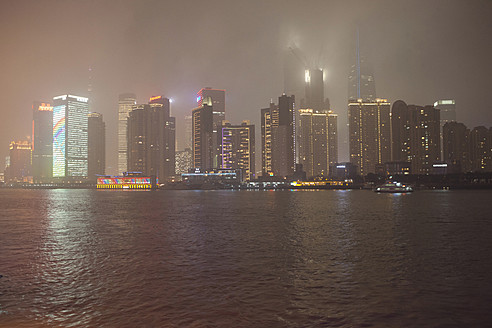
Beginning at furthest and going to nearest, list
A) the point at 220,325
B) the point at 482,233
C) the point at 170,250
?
the point at 482,233, the point at 170,250, the point at 220,325

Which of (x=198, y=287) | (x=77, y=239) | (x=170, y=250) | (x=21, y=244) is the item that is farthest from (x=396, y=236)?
(x=21, y=244)

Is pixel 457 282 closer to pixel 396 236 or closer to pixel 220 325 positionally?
pixel 220 325

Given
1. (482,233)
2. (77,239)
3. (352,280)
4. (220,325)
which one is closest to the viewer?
(220,325)

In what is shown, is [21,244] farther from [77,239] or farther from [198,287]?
[198,287]

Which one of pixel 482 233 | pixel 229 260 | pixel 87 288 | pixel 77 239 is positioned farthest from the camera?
pixel 482 233

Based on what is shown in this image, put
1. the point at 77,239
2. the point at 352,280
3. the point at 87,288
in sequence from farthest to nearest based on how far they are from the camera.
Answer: the point at 77,239 → the point at 352,280 → the point at 87,288

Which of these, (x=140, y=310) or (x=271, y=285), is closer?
(x=140, y=310)

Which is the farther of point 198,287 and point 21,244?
point 21,244

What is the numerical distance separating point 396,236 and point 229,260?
19.0m

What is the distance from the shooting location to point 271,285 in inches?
707

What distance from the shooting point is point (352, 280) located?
746 inches

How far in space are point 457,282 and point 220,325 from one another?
13065 millimetres

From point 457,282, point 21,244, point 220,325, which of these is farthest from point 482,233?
point 21,244

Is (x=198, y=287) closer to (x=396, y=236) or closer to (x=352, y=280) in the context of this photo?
(x=352, y=280)
